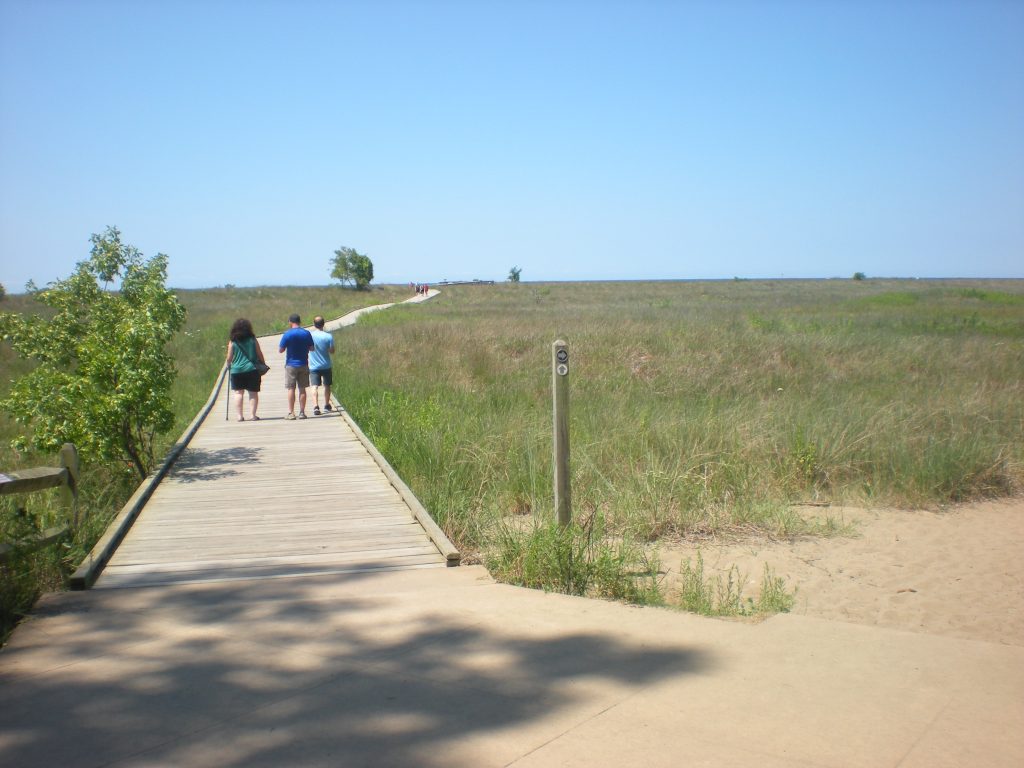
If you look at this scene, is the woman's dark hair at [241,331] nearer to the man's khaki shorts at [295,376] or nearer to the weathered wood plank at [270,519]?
the man's khaki shorts at [295,376]

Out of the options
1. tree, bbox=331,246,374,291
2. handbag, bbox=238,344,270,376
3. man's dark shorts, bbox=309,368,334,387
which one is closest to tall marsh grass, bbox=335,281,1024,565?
man's dark shorts, bbox=309,368,334,387

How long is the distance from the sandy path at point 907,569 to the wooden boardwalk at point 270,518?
103 inches

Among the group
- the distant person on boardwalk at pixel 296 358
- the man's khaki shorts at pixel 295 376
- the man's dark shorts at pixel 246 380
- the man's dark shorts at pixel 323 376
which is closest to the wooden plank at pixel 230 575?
the man's dark shorts at pixel 246 380

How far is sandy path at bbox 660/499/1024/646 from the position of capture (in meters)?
6.80

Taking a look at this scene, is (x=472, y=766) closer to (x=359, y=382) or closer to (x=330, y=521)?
(x=330, y=521)

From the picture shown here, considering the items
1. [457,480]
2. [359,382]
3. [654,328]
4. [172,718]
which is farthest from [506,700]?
[654,328]

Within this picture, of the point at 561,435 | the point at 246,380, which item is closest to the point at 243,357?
the point at 246,380

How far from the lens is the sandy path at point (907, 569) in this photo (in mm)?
6797

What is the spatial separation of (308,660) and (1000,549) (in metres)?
7.37

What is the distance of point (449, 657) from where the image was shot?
13.6 ft

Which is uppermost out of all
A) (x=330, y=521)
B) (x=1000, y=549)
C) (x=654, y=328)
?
(x=654, y=328)

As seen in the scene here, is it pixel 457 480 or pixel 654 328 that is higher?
pixel 654 328

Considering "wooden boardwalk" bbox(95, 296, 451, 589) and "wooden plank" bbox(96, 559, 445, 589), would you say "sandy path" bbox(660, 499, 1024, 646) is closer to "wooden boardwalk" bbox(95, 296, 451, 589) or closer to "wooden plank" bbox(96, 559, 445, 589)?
"wooden plank" bbox(96, 559, 445, 589)

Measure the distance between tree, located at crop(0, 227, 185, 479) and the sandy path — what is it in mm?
6192
